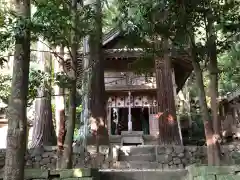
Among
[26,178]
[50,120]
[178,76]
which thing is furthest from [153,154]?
[178,76]

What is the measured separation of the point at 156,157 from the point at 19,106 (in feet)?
22.5

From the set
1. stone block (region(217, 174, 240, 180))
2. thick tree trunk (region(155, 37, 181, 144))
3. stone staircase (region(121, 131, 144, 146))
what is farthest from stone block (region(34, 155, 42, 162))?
stone block (region(217, 174, 240, 180))

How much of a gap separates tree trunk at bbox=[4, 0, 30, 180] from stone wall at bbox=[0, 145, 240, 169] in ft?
19.4

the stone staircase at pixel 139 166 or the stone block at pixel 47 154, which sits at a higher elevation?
the stone block at pixel 47 154

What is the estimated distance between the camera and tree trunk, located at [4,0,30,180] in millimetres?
4355

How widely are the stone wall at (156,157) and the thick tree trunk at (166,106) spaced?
20.0 inches

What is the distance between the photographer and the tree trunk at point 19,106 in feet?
14.3

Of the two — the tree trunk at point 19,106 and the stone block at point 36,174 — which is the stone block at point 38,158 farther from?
the tree trunk at point 19,106

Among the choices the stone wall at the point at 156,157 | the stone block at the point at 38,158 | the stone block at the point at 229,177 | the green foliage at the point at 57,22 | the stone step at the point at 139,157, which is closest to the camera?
the stone block at the point at 229,177

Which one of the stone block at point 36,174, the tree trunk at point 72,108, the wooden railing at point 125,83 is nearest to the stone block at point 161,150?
the tree trunk at point 72,108

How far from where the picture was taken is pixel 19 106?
4.55 m

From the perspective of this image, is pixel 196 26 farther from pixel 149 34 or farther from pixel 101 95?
pixel 101 95

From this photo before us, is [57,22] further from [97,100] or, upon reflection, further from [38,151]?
[38,151]

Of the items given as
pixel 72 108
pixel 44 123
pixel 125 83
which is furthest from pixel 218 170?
pixel 125 83
